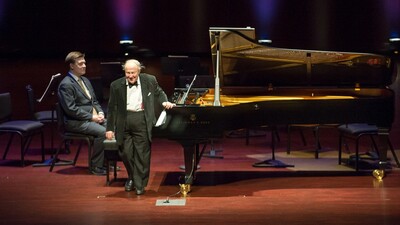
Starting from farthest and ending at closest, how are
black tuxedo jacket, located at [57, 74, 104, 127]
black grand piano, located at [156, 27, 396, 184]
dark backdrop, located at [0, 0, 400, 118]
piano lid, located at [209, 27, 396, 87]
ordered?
1. dark backdrop, located at [0, 0, 400, 118]
2. black tuxedo jacket, located at [57, 74, 104, 127]
3. piano lid, located at [209, 27, 396, 87]
4. black grand piano, located at [156, 27, 396, 184]

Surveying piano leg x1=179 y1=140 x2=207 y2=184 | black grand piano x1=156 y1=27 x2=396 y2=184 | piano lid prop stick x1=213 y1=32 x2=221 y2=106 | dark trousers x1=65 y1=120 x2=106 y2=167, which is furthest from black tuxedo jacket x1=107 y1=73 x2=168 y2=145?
dark trousers x1=65 y1=120 x2=106 y2=167

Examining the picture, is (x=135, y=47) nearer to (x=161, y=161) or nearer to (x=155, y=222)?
(x=161, y=161)

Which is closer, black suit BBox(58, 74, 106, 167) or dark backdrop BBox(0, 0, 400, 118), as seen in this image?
black suit BBox(58, 74, 106, 167)

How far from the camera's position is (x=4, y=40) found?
37.9 ft

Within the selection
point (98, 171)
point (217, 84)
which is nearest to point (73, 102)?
point (98, 171)

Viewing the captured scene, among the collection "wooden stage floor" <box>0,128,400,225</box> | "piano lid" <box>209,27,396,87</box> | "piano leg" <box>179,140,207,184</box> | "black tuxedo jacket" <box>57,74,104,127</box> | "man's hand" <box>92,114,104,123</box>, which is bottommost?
"wooden stage floor" <box>0,128,400,225</box>

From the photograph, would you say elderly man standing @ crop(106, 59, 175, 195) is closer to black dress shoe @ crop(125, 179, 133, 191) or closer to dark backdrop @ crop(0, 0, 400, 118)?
black dress shoe @ crop(125, 179, 133, 191)

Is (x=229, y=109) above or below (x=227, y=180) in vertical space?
above

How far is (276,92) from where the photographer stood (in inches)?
311

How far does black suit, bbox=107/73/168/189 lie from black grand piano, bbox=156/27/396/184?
0.19 metres

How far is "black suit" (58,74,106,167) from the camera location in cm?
790

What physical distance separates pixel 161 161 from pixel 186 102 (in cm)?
154

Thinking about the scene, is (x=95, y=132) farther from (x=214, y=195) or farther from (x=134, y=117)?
(x=214, y=195)

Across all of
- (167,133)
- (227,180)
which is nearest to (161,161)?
(227,180)
